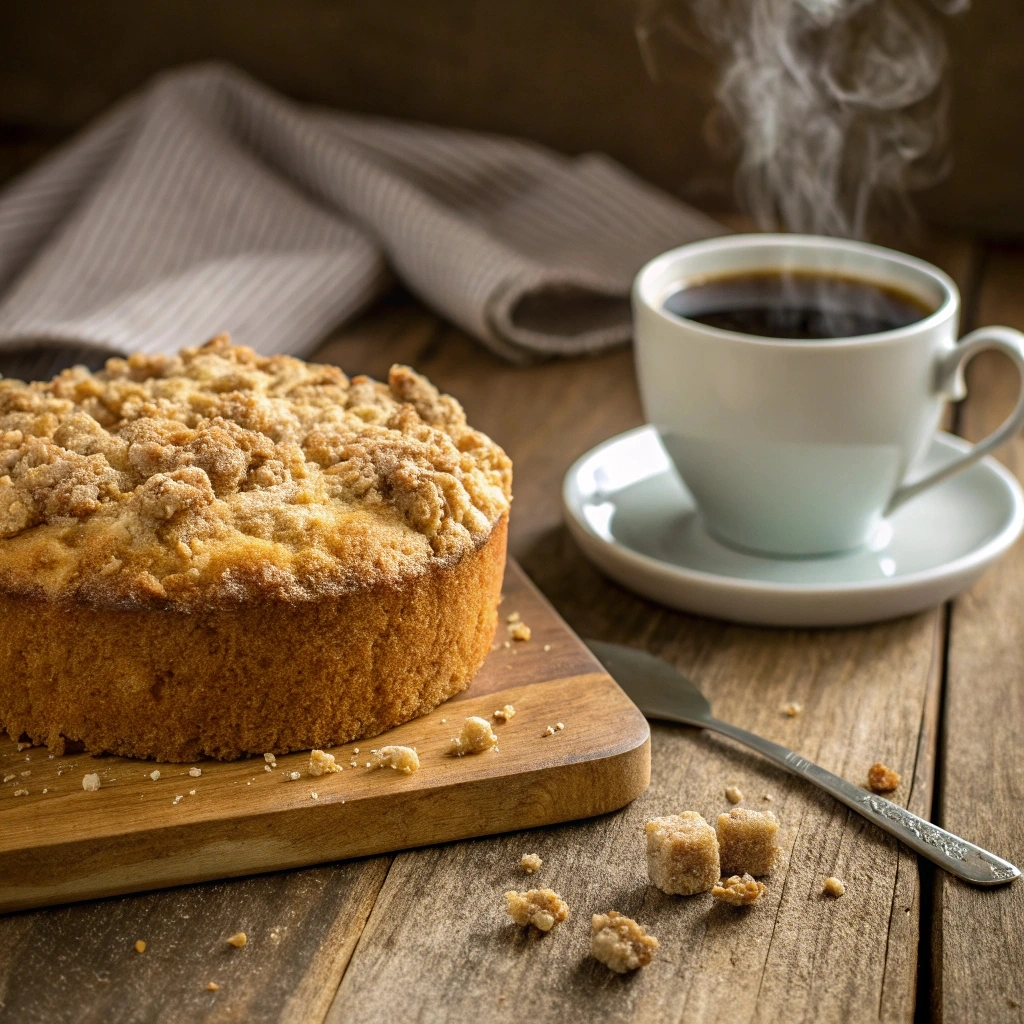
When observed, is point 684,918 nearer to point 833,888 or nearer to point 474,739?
point 833,888

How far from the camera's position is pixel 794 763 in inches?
49.7

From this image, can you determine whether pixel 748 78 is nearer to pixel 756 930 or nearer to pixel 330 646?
pixel 330 646

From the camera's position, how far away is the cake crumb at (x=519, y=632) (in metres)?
1.40

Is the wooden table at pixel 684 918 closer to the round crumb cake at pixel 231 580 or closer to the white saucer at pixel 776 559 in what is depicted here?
the white saucer at pixel 776 559

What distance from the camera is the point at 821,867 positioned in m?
1.14

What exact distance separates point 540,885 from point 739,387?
675mm

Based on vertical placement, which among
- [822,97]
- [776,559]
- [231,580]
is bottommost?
[776,559]

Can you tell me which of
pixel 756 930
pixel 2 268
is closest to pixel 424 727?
pixel 756 930

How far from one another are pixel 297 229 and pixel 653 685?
4.87 feet

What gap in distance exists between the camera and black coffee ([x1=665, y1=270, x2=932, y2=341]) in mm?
1634

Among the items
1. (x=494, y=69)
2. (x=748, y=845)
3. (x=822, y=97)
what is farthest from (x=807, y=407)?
(x=494, y=69)

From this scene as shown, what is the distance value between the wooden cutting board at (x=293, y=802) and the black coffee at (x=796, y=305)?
23.9 inches

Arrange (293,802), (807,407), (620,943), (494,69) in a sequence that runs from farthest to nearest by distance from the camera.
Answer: (494,69) < (807,407) < (293,802) < (620,943)

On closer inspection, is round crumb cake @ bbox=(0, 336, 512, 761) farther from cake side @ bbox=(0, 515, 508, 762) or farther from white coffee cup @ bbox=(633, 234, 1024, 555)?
white coffee cup @ bbox=(633, 234, 1024, 555)
